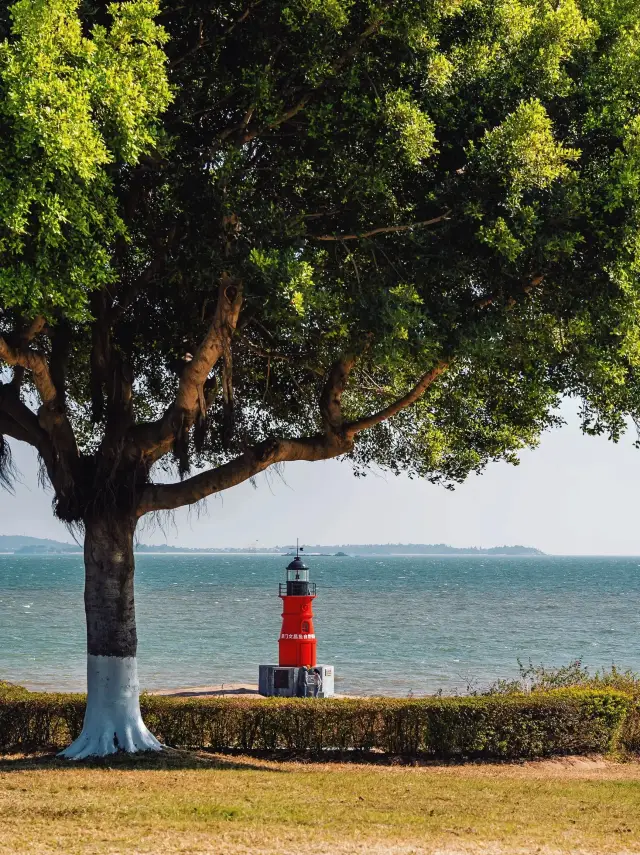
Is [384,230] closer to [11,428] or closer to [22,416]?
[22,416]

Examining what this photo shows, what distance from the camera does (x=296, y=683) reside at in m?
19.2

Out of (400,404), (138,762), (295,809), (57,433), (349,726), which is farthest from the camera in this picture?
(349,726)

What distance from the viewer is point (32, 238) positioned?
33.8 feet

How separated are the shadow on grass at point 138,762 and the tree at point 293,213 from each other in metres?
0.37

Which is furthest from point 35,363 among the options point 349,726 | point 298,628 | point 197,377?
point 298,628

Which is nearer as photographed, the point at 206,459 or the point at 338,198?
the point at 338,198

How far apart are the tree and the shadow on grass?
373 mm

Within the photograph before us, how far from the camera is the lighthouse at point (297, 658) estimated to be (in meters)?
19.2

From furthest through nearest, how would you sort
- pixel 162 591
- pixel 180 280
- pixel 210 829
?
pixel 162 591 < pixel 180 280 < pixel 210 829

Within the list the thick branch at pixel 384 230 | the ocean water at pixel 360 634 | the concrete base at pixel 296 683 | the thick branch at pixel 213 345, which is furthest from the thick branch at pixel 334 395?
the ocean water at pixel 360 634

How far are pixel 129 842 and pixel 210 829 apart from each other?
841 millimetres

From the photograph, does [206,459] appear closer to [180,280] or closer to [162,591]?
[180,280]

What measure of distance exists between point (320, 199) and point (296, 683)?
9.71 m

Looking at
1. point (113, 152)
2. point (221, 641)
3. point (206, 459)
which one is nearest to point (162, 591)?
point (221, 641)
